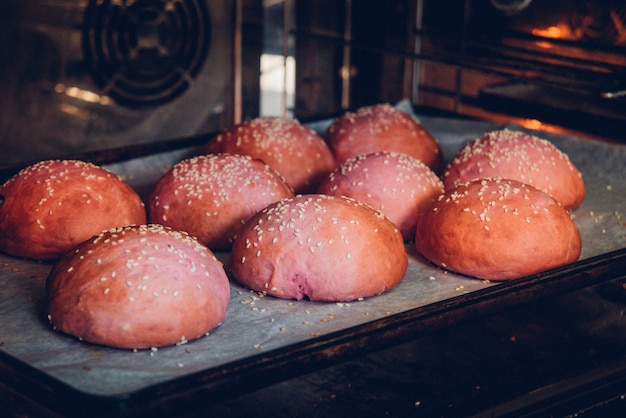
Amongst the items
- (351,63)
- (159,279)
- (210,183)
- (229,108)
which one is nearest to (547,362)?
(210,183)

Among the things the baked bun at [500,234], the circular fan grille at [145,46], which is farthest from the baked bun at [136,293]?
the circular fan grille at [145,46]

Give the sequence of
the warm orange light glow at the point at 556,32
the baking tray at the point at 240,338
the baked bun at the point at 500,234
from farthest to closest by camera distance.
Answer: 1. the warm orange light glow at the point at 556,32
2. the baked bun at the point at 500,234
3. the baking tray at the point at 240,338

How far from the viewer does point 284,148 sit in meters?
3.45

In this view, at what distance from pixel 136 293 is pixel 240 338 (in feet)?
0.97

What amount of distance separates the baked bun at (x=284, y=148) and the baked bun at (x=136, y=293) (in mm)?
1124

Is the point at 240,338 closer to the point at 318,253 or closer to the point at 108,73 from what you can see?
the point at 318,253

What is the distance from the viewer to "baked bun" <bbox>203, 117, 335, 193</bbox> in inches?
135

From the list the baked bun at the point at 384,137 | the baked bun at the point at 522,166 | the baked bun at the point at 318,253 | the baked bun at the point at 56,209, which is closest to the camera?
the baked bun at the point at 318,253

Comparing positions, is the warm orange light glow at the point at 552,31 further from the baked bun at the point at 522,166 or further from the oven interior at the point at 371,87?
the baked bun at the point at 522,166

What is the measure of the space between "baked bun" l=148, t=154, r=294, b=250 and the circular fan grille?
85.2 inches

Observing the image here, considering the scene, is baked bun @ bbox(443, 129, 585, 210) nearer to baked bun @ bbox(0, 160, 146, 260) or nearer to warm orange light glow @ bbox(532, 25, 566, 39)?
warm orange light glow @ bbox(532, 25, 566, 39)

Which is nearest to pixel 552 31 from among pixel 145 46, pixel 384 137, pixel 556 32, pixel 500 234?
pixel 556 32

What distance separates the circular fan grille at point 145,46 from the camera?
489 centimetres

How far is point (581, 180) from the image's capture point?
3.29 metres
